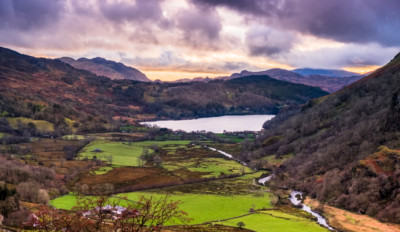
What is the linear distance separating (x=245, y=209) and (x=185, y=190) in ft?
101

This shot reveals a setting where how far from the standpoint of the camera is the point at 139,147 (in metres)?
190

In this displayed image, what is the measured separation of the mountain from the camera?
7962cm

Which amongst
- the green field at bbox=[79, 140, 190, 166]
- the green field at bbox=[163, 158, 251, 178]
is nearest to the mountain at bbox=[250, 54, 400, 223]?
the green field at bbox=[163, 158, 251, 178]

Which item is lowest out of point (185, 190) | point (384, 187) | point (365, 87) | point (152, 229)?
point (185, 190)

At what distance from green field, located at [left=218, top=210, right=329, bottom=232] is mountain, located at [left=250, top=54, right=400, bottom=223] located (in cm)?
1531

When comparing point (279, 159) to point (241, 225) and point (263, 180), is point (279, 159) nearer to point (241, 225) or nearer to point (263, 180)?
point (263, 180)

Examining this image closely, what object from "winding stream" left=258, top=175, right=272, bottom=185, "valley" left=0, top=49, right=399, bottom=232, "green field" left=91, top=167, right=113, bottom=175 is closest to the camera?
"valley" left=0, top=49, right=399, bottom=232

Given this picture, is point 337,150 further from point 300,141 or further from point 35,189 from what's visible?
point 35,189

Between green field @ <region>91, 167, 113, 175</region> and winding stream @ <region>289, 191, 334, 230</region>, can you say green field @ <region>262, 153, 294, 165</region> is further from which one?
green field @ <region>91, 167, 113, 175</region>

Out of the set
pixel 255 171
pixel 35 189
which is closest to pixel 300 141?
pixel 255 171

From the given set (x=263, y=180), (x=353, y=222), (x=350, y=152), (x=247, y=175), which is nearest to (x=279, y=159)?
(x=247, y=175)

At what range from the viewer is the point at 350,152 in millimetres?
106812

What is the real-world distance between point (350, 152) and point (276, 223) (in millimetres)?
48169

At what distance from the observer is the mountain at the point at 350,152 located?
261ft
